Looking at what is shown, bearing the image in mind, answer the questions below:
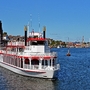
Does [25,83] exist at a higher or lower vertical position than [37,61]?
lower

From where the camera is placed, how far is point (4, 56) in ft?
219

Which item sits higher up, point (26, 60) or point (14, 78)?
point (26, 60)

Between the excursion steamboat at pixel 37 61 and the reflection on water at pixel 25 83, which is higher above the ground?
the excursion steamboat at pixel 37 61

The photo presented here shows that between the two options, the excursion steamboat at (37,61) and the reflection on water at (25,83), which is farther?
the excursion steamboat at (37,61)

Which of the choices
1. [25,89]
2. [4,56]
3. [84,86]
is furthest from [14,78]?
[4,56]

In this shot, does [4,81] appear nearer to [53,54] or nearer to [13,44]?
[53,54]

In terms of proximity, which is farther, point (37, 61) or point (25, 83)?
point (37, 61)

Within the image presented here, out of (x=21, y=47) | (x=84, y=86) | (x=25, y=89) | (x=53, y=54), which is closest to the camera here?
(x=25, y=89)

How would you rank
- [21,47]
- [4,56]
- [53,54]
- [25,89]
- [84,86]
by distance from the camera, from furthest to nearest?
[4,56] < [21,47] < [53,54] < [84,86] < [25,89]

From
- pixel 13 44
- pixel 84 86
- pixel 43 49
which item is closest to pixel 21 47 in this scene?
pixel 13 44

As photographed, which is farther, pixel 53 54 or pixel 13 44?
pixel 13 44

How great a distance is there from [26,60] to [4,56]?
1752cm

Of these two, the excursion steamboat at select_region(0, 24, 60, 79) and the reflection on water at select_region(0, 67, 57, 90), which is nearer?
the reflection on water at select_region(0, 67, 57, 90)

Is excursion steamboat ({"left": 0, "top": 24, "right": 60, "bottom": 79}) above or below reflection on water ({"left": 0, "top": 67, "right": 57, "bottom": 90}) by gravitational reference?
above
